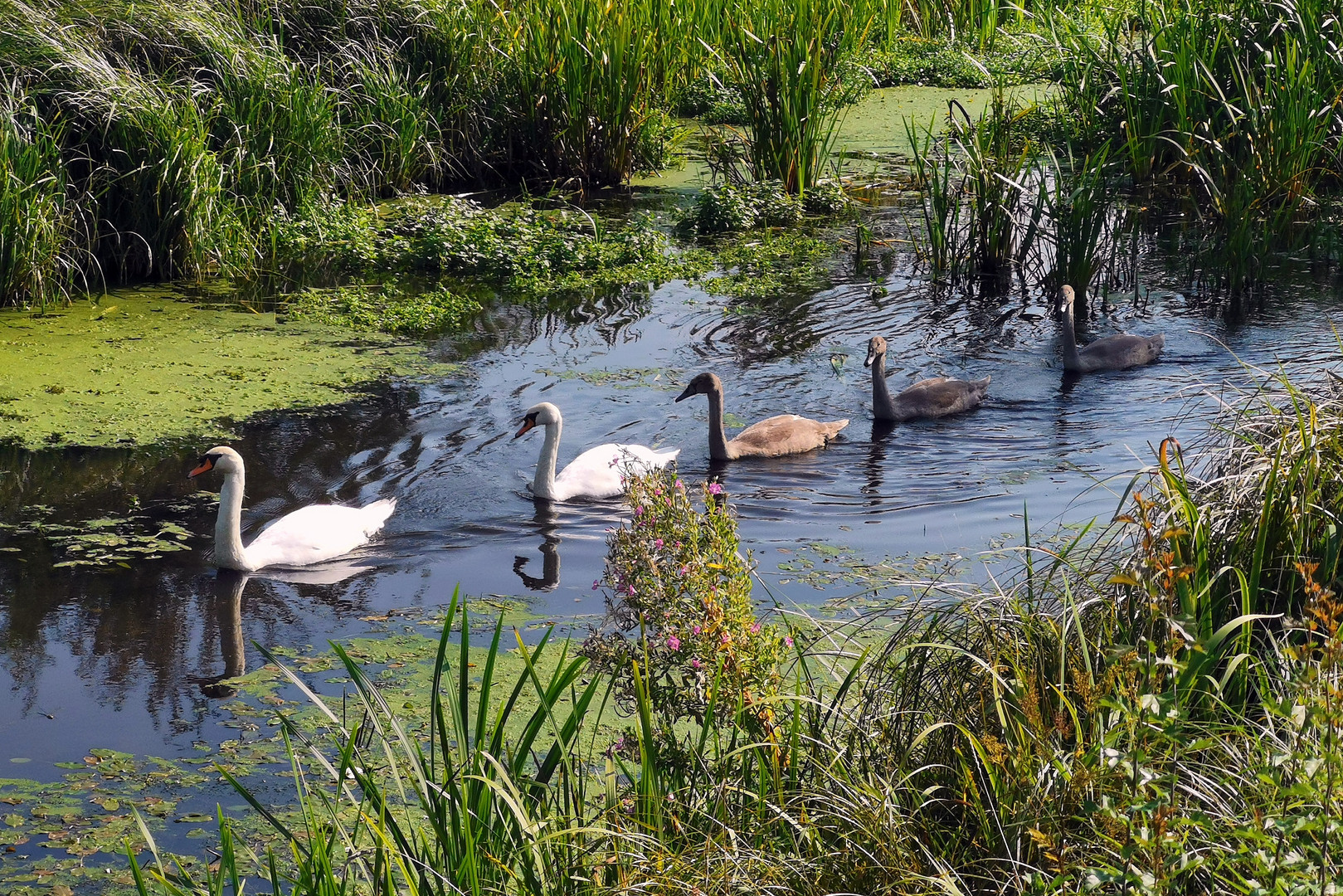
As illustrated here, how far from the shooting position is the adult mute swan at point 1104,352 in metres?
8.47

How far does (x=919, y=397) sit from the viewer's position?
317 inches

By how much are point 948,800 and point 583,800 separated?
80 cm

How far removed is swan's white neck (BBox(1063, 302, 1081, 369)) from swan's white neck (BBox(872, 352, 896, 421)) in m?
1.24

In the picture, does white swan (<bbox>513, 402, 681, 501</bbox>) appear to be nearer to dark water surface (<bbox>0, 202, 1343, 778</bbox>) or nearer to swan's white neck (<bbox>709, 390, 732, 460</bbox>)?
dark water surface (<bbox>0, 202, 1343, 778</bbox>)

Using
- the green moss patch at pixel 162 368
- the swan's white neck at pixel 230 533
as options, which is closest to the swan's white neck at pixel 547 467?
the swan's white neck at pixel 230 533

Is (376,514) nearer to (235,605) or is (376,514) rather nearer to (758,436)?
(235,605)

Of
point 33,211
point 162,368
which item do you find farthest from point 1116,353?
Answer: point 33,211

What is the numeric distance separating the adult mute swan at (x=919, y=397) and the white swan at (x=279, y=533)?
3.19 metres

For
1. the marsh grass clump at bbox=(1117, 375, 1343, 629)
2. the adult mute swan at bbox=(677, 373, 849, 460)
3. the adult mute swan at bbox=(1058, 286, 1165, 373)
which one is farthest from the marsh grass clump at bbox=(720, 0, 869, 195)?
the marsh grass clump at bbox=(1117, 375, 1343, 629)

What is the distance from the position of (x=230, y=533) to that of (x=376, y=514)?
2.51ft

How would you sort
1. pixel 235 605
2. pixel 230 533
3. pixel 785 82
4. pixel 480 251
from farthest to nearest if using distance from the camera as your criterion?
pixel 785 82
pixel 480 251
pixel 230 533
pixel 235 605

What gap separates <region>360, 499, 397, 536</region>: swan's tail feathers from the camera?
21.4 feet

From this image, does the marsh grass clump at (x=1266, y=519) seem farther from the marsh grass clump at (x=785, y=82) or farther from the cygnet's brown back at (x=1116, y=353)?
the marsh grass clump at (x=785, y=82)

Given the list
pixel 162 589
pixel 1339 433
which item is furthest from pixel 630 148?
pixel 1339 433
